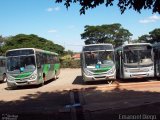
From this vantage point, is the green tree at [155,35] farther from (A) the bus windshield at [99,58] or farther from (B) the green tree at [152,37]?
(A) the bus windshield at [99,58]

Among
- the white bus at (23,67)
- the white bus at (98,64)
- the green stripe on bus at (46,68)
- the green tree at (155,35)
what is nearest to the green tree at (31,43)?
the green tree at (155,35)

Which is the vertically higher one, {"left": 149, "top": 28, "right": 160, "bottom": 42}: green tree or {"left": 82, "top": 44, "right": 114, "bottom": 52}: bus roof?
{"left": 149, "top": 28, "right": 160, "bottom": 42}: green tree

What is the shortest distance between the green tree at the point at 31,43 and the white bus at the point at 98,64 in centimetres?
4619

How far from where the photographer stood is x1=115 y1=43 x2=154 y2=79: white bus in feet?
72.6

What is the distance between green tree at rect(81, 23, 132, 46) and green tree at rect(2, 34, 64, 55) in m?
17.7

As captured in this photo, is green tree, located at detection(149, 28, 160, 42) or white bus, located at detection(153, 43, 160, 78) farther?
green tree, located at detection(149, 28, 160, 42)

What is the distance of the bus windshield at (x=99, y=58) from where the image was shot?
21953mm

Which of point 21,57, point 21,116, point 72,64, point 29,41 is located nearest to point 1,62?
point 21,57

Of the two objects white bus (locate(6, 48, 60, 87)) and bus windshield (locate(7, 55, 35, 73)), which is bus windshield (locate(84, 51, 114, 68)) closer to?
white bus (locate(6, 48, 60, 87))

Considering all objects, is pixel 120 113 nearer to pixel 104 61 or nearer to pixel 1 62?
pixel 104 61

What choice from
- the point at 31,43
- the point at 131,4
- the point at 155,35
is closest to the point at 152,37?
the point at 155,35

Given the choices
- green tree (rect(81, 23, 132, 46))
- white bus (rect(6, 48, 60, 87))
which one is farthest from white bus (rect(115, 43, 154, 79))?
green tree (rect(81, 23, 132, 46))

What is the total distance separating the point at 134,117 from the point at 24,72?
13.3m

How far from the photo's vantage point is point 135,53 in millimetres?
22391
